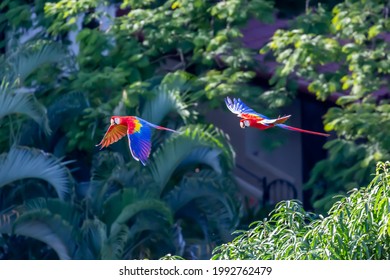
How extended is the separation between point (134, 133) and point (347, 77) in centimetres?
590

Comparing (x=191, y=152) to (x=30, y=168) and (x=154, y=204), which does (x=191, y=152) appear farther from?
(x=30, y=168)

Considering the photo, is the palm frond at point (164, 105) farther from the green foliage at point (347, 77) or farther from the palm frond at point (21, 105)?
the palm frond at point (21, 105)

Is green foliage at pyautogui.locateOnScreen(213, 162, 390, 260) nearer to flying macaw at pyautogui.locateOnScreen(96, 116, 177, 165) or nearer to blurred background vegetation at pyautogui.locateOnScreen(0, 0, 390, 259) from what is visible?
flying macaw at pyautogui.locateOnScreen(96, 116, 177, 165)

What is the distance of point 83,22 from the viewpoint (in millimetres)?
16125

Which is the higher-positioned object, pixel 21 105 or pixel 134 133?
pixel 134 133

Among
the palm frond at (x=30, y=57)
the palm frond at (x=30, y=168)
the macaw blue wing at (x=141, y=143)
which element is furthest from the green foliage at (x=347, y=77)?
the macaw blue wing at (x=141, y=143)

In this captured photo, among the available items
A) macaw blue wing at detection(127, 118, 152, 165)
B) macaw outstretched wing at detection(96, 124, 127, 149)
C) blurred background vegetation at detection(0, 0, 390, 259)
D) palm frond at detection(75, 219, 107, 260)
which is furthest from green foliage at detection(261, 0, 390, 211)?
macaw blue wing at detection(127, 118, 152, 165)

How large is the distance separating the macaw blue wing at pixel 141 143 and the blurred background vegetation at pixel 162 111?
498cm

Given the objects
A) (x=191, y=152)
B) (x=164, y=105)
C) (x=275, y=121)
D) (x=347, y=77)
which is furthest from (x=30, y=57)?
(x=275, y=121)

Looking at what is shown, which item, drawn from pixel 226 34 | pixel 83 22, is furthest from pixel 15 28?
pixel 226 34

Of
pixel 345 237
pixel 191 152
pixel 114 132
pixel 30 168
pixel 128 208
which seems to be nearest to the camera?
pixel 114 132

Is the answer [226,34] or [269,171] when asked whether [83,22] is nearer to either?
[226,34]

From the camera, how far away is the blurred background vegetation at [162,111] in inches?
565

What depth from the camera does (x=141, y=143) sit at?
8828mm
